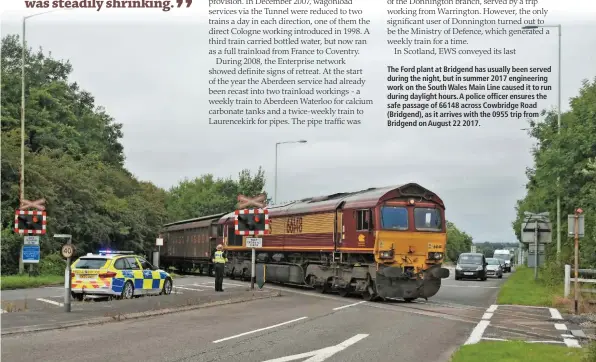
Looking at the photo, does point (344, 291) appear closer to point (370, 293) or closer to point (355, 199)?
point (370, 293)

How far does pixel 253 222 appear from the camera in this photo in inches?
1045

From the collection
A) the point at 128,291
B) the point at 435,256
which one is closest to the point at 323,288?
the point at 435,256

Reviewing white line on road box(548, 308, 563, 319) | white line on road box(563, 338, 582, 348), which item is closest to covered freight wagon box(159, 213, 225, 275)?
white line on road box(548, 308, 563, 319)

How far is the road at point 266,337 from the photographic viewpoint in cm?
1143

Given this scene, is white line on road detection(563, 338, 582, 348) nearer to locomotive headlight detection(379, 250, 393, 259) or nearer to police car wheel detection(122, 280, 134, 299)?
locomotive headlight detection(379, 250, 393, 259)

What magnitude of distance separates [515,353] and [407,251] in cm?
1262

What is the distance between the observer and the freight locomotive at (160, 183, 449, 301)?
23.8 metres

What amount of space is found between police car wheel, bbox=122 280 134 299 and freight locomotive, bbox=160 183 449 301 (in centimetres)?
720

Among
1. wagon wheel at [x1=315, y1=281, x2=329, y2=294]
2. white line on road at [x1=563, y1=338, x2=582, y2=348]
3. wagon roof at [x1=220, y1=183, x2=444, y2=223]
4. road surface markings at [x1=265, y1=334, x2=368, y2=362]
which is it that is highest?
wagon roof at [x1=220, y1=183, x2=444, y2=223]

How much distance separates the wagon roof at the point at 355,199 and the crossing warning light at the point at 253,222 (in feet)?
8.62

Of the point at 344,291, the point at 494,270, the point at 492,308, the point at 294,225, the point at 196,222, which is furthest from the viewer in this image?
the point at 494,270

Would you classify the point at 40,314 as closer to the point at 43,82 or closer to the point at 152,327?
Answer: the point at 152,327

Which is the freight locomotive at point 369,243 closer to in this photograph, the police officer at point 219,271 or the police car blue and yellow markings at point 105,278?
the police officer at point 219,271

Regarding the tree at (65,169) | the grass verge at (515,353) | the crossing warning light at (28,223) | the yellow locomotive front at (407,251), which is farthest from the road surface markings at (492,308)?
the tree at (65,169)
